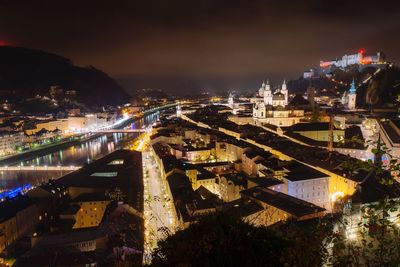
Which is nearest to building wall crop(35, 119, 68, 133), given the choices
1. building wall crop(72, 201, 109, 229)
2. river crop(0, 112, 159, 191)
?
river crop(0, 112, 159, 191)

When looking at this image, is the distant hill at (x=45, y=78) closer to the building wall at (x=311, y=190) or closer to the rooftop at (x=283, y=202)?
the rooftop at (x=283, y=202)

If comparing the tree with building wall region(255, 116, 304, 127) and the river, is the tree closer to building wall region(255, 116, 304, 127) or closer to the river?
the river

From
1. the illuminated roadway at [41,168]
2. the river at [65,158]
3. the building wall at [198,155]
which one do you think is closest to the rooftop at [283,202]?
the building wall at [198,155]

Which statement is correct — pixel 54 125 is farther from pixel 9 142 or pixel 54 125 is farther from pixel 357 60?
pixel 357 60

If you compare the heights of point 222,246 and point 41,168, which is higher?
point 222,246

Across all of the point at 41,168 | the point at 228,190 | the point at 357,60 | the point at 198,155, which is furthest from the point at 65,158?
the point at 357,60

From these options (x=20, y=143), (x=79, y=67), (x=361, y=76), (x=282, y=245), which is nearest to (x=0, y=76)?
(x=79, y=67)
